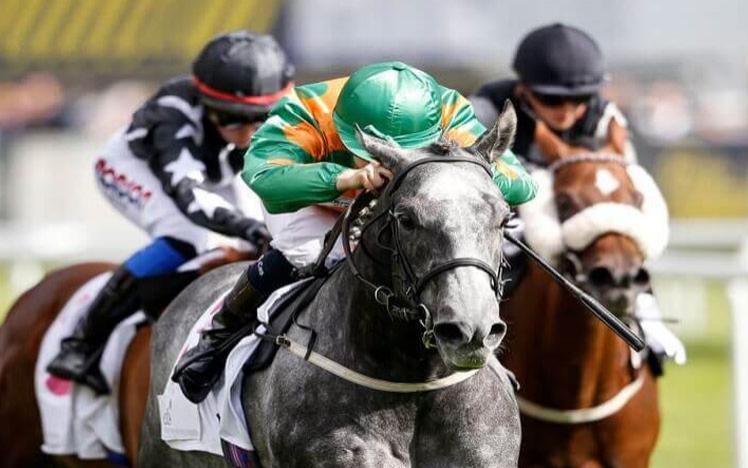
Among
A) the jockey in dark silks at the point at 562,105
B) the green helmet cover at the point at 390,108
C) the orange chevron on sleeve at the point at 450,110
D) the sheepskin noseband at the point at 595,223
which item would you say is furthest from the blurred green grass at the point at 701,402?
the green helmet cover at the point at 390,108

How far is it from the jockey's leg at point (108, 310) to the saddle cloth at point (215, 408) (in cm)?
102

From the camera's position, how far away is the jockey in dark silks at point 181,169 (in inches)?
257

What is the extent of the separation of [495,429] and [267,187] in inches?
36.9

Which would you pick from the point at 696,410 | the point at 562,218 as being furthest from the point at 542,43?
the point at 696,410

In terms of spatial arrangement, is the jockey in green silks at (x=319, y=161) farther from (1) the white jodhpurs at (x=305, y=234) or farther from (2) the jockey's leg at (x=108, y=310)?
(2) the jockey's leg at (x=108, y=310)

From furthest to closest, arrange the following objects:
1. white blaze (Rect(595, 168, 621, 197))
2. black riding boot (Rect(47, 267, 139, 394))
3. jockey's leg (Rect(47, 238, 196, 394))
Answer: black riding boot (Rect(47, 267, 139, 394)) → jockey's leg (Rect(47, 238, 196, 394)) → white blaze (Rect(595, 168, 621, 197))

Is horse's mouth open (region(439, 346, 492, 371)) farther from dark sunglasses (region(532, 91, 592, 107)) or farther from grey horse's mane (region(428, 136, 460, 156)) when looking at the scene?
dark sunglasses (region(532, 91, 592, 107))

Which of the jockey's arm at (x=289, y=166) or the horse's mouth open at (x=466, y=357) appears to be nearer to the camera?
the horse's mouth open at (x=466, y=357)

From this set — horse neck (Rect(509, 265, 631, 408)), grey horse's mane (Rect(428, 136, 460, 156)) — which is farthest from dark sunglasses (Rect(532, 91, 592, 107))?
grey horse's mane (Rect(428, 136, 460, 156))

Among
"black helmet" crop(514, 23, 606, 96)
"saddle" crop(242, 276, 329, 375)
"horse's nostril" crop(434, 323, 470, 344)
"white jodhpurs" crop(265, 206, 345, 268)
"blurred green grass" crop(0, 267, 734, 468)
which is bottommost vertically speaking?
"blurred green grass" crop(0, 267, 734, 468)

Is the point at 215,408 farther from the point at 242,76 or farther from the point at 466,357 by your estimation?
the point at 242,76

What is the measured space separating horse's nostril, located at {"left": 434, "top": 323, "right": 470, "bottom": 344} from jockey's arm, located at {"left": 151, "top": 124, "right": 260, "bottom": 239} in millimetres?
2326

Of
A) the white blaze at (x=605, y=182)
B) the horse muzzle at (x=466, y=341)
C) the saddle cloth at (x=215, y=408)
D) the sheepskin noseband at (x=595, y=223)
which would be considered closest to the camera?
the horse muzzle at (x=466, y=341)

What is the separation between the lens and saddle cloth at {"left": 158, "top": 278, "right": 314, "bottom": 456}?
4.94 meters
